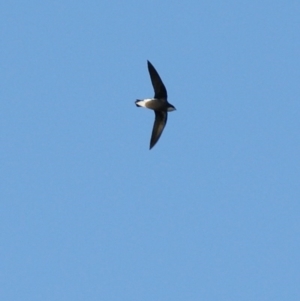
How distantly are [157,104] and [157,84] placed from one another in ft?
2.49

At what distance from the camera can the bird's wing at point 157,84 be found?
3989 inches

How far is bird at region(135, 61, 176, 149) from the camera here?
101 m

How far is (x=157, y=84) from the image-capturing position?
101500 millimetres

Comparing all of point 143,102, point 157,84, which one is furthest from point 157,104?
point 157,84

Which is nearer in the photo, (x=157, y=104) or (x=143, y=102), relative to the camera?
(x=143, y=102)

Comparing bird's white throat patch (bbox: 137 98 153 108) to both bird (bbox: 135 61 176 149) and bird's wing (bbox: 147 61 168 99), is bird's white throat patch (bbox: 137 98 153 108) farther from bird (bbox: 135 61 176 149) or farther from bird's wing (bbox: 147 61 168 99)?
bird's wing (bbox: 147 61 168 99)

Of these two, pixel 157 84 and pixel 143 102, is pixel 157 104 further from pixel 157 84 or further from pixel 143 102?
pixel 157 84

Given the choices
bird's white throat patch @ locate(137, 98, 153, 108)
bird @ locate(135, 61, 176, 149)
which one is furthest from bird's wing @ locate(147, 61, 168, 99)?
bird's white throat patch @ locate(137, 98, 153, 108)

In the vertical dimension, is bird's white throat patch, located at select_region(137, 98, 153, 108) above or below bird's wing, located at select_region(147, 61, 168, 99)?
below

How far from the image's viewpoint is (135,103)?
332 feet

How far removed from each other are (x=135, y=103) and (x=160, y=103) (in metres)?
1.08

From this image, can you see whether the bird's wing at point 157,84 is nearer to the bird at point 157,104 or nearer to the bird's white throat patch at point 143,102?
the bird at point 157,104

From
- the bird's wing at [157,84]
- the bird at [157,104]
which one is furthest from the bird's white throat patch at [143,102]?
the bird's wing at [157,84]

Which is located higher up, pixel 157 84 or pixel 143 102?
pixel 157 84
